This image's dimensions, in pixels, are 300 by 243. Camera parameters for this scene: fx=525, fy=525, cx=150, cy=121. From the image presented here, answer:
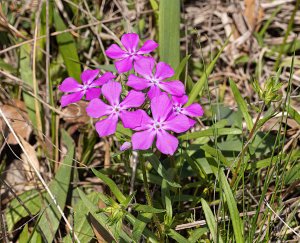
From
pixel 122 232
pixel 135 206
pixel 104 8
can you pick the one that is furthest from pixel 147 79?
pixel 104 8

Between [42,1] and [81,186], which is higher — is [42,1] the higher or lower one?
the higher one

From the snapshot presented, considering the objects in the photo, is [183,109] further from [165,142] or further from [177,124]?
[165,142]

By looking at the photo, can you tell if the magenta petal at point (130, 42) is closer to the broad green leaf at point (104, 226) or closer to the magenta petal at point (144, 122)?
the magenta petal at point (144, 122)

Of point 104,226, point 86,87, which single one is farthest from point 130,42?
point 104,226

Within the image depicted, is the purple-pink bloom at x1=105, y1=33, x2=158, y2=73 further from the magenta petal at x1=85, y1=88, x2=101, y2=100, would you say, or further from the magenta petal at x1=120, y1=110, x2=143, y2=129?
the magenta petal at x1=120, y1=110, x2=143, y2=129

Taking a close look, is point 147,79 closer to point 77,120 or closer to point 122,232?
point 122,232

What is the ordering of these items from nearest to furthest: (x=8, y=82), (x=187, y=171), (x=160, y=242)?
(x=160, y=242), (x=187, y=171), (x=8, y=82)

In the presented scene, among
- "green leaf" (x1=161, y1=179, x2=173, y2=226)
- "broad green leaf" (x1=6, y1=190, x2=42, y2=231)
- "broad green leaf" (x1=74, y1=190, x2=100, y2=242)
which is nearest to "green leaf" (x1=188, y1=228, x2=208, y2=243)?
"green leaf" (x1=161, y1=179, x2=173, y2=226)
